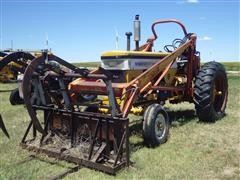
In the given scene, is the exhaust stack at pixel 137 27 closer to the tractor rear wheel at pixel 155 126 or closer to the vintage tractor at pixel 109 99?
the vintage tractor at pixel 109 99

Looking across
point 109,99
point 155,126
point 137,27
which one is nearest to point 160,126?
point 155,126

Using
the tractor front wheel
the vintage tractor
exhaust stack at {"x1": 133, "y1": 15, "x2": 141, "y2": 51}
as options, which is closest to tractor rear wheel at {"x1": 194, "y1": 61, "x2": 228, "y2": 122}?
the vintage tractor

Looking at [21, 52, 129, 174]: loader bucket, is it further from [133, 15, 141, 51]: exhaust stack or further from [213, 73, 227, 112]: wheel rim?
[213, 73, 227, 112]: wheel rim

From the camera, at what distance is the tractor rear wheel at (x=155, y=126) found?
6.21m

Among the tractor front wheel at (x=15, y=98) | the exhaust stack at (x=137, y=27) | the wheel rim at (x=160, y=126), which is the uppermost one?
the exhaust stack at (x=137, y=27)

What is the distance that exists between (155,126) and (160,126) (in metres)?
0.25

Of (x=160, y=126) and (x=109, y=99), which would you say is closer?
(x=109, y=99)

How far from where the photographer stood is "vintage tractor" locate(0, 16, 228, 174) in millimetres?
5473

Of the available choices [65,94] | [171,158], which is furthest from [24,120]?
[171,158]

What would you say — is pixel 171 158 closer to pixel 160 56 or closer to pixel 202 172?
pixel 202 172

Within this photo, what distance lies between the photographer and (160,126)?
21.6 feet

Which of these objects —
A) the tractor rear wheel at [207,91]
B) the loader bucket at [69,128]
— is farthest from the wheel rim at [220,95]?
the loader bucket at [69,128]

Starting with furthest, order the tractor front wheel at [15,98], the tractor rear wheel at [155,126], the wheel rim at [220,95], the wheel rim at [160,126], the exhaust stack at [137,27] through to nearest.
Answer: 1. the tractor front wheel at [15,98]
2. the wheel rim at [220,95]
3. the exhaust stack at [137,27]
4. the wheel rim at [160,126]
5. the tractor rear wheel at [155,126]

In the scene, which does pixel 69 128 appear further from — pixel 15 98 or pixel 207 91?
pixel 15 98
